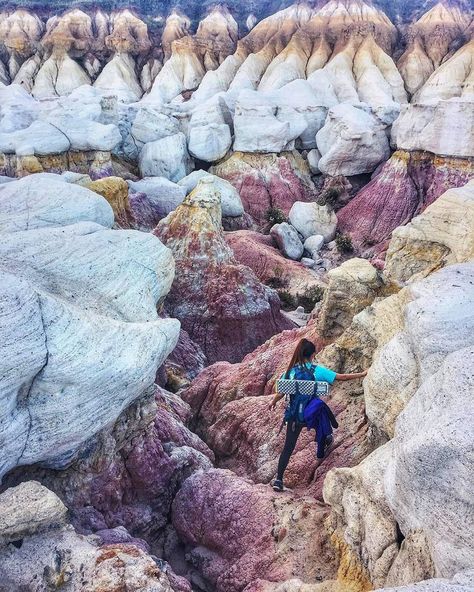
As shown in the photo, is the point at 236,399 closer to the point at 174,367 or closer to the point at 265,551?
the point at 174,367

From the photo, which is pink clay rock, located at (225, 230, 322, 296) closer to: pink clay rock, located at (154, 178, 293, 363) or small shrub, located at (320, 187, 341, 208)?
pink clay rock, located at (154, 178, 293, 363)

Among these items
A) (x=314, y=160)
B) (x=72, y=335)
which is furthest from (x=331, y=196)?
(x=72, y=335)

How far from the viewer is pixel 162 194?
A: 12586 millimetres

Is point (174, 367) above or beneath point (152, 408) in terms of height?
beneath

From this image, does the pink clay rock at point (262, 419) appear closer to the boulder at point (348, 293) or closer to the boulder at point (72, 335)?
the boulder at point (348, 293)

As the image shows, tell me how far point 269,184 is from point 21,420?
1321cm

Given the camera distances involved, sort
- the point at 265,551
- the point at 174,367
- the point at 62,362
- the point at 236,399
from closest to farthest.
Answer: the point at 62,362
the point at 265,551
the point at 236,399
the point at 174,367

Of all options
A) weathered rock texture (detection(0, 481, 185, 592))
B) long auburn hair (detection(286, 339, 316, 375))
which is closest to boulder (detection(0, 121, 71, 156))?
long auburn hair (detection(286, 339, 316, 375))

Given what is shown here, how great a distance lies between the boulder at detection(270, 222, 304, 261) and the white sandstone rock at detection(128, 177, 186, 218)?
228 centimetres

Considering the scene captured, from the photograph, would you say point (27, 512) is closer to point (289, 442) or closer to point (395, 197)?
point (289, 442)

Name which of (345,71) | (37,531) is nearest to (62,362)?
(37,531)

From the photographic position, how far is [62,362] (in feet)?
10.9

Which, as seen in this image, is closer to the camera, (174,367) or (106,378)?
(106,378)

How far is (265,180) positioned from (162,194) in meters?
4.15
